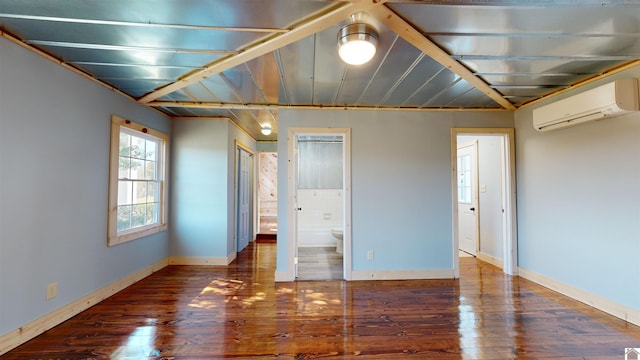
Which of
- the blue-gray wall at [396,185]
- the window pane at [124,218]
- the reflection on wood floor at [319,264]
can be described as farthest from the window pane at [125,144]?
the reflection on wood floor at [319,264]

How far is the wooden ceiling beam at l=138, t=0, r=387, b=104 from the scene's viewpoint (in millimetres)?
1783

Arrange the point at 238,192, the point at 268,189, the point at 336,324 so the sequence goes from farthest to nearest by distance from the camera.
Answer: the point at 268,189 → the point at 238,192 → the point at 336,324

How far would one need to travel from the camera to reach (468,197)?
5211 millimetres

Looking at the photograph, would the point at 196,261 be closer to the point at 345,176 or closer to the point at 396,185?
the point at 345,176

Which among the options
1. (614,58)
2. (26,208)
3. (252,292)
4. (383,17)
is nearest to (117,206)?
(26,208)

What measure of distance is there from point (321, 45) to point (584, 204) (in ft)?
10.2

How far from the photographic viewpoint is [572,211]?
10.1 feet

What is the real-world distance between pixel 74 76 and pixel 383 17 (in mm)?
2779

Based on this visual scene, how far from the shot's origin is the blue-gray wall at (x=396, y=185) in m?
3.75

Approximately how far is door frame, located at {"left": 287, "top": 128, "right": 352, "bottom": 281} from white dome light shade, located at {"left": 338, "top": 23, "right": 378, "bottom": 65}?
5.60ft

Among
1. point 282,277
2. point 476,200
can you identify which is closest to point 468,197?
point 476,200

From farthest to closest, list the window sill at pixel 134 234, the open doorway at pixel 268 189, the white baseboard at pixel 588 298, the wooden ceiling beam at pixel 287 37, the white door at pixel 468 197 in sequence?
the open doorway at pixel 268 189 → the white door at pixel 468 197 → the window sill at pixel 134 234 → the white baseboard at pixel 588 298 → the wooden ceiling beam at pixel 287 37

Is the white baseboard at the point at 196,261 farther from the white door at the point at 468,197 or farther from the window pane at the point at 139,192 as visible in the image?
the white door at the point at 468,197

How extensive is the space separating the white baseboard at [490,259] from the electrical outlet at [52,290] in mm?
5241
